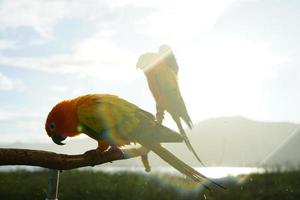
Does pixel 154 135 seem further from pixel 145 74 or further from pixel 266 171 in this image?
pixel 266 171

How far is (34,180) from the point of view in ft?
84.9

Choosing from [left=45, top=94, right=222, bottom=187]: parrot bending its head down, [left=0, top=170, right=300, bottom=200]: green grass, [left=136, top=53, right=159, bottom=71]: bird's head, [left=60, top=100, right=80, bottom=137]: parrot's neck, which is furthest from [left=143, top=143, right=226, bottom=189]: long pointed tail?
[left=0, top=170, right=300, bottom=200]: green grass

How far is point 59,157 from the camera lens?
2.59 meters

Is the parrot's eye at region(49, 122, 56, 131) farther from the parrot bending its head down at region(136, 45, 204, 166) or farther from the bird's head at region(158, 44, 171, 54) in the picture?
the bird's head at region(158, 44, 171, 54)

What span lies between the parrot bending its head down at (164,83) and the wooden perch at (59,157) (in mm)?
937

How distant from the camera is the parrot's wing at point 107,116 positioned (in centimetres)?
305

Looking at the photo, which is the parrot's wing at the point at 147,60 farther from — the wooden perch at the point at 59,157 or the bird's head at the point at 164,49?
the wooden perch at the point at 59,157

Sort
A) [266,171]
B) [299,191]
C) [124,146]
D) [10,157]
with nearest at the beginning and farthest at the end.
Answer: [10,157] < [124,146] < [299,191] < [266,171]

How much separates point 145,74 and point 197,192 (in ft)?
58.2

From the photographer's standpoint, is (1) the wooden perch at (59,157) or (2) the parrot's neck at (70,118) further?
(2) the parrot's neck at (70,118)

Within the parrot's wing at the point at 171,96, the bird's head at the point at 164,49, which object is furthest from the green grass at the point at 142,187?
the parrot's wing at the point at 171,96

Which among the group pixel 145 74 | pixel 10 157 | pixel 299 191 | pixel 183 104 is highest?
pixel 145 74

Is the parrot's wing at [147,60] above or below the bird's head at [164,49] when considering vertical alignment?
below

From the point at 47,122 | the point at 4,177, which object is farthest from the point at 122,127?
the point at 4,177
